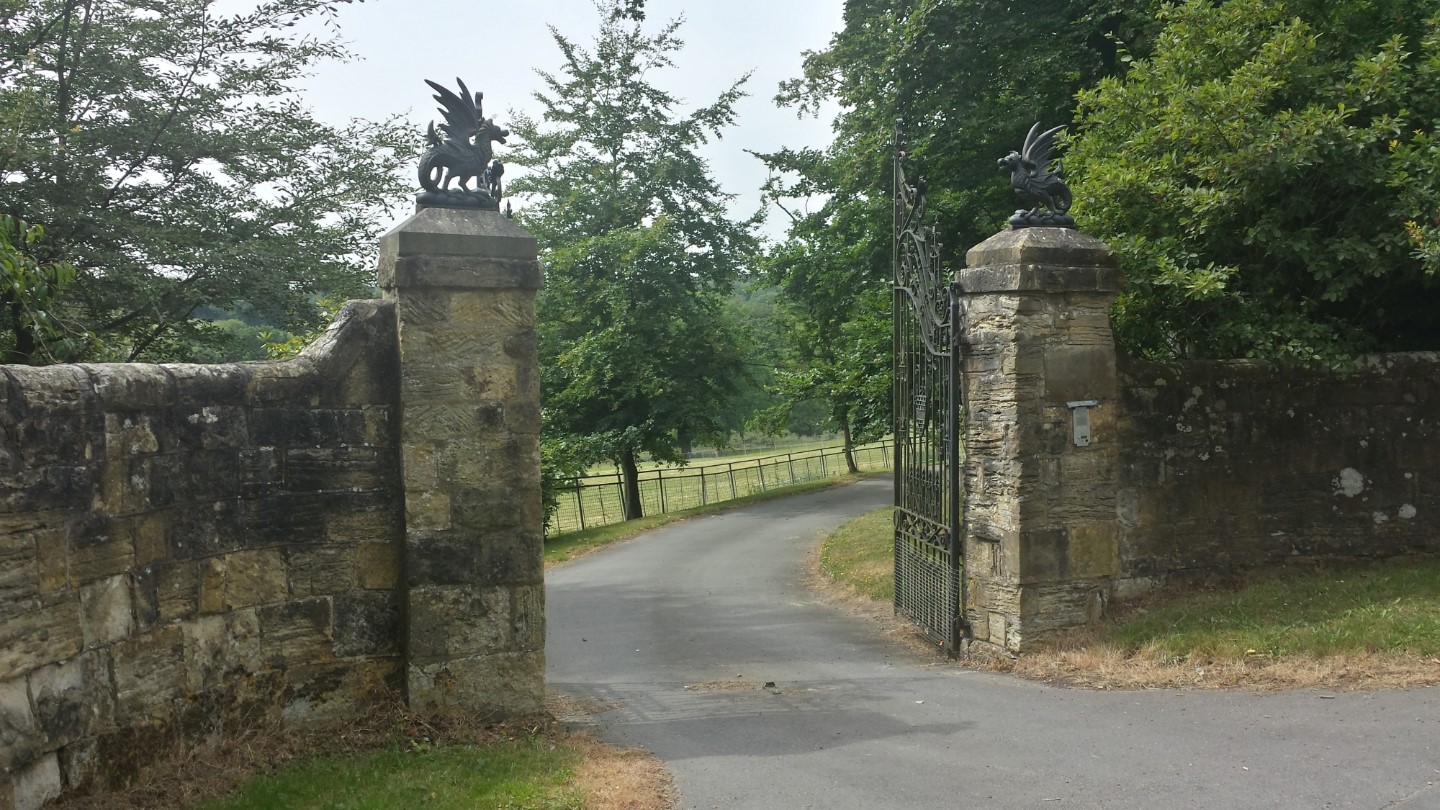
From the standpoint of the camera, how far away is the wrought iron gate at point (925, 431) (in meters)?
8.09

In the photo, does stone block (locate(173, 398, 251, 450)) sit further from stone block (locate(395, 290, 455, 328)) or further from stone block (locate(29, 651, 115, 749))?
stone block (locate(29, 651, 115, 749))

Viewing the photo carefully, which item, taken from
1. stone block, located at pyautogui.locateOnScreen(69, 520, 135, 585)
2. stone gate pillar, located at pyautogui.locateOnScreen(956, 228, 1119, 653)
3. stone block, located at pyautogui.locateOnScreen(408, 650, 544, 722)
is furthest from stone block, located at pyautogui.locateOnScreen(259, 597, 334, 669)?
stone gate pillar, located at pyautogui.locateOnScreen(956, 228, 1119, 653)

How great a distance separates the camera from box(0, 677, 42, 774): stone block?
3.82 m

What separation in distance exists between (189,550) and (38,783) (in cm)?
117

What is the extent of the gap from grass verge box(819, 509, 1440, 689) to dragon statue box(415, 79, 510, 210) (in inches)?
189

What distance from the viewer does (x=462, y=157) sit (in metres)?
6.01

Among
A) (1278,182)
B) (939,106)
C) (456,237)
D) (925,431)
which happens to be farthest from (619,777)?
(939,106)

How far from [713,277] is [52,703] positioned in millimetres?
21485

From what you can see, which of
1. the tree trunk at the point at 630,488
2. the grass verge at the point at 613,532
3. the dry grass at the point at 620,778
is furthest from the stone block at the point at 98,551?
the tree trunk at the point at 630,488

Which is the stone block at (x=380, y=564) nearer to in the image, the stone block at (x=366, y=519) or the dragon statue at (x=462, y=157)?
the stone block at (x=366, y=519)

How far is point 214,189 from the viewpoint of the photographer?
1300 centimetres

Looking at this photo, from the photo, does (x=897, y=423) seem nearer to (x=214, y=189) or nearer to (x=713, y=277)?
(x=214, y=189)

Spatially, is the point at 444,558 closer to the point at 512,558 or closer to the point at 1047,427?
the point at 512,558

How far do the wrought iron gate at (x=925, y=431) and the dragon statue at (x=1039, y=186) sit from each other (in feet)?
2.44
